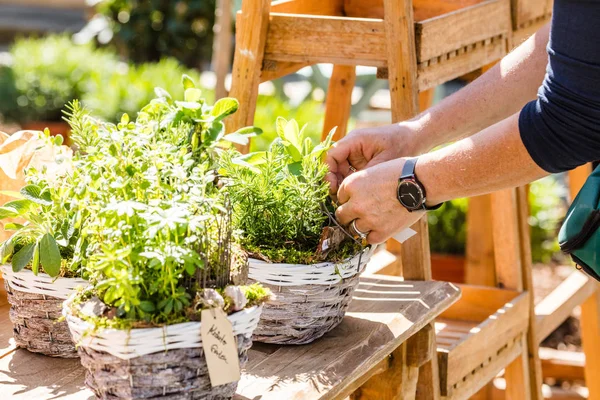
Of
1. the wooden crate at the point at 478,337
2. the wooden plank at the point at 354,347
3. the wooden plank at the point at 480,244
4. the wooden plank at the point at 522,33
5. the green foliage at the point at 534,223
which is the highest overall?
the wooden plank at the point at 522,33

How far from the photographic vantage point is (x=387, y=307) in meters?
1.40

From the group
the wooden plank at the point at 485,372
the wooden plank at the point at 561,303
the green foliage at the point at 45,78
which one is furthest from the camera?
the green foliage at the point at 45,78

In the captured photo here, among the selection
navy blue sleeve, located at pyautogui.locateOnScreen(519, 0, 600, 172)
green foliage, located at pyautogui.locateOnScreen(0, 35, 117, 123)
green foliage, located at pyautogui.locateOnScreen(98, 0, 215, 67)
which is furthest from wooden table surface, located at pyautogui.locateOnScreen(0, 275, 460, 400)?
green foliage, located at pyautogui.locateOnScreen(98, 0, 215, 67)

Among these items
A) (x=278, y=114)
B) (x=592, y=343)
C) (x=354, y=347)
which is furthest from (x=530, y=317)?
(x=278, y=114)

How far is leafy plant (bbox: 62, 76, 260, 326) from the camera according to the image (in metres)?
0.92

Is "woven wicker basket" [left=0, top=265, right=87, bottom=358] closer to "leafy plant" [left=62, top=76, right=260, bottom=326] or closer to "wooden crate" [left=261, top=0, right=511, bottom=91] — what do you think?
"leafy plant" [left=62, top=76, right=260, bottom=326]

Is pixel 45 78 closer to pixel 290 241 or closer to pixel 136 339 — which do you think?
pixel 290 241

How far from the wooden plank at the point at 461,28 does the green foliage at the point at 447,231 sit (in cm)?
166

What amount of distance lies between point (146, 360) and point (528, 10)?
1377mm

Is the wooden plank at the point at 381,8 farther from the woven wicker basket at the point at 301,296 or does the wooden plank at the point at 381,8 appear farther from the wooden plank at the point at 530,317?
the woven wicker basket at the point at 301,296

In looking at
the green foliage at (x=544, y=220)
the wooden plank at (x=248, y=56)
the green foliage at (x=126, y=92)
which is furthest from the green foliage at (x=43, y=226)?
the green foliage at (x=126, y=92)

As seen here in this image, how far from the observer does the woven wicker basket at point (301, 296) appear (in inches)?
47.2

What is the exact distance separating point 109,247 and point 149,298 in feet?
0.26

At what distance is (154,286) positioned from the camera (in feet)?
3.07
